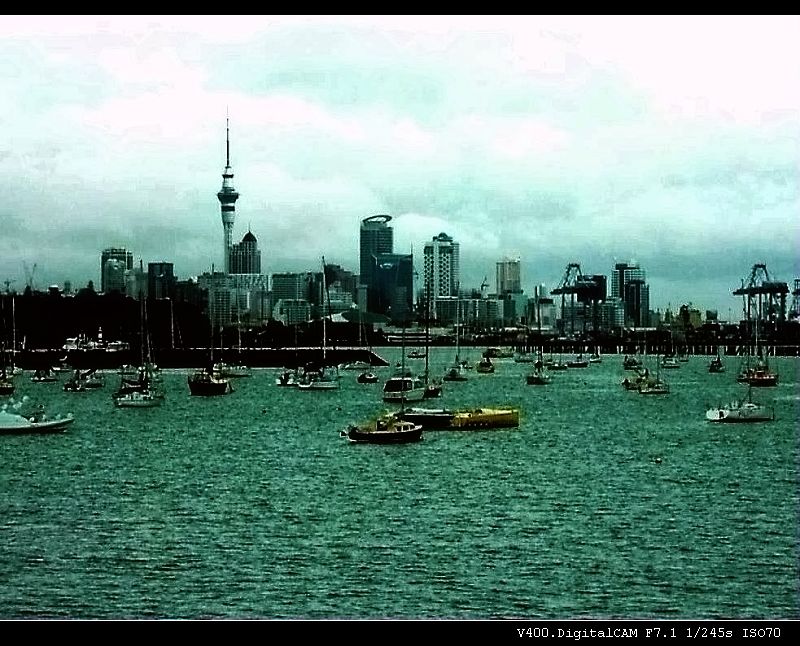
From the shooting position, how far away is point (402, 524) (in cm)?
2664

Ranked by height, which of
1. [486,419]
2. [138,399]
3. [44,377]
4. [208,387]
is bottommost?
[486,419]

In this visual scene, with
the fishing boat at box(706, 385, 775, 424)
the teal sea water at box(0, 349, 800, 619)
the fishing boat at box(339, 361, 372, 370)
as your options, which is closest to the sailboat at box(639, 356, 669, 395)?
the fishing boat at box(706, 385, 775, 424)

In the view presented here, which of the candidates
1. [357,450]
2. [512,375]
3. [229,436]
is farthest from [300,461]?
[512,375]

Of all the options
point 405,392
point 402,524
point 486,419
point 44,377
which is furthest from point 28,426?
point 44,377

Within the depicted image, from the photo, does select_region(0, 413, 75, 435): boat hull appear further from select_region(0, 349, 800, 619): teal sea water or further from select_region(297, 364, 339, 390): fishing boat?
select_region(297, 364, 339, 390): fishing boat

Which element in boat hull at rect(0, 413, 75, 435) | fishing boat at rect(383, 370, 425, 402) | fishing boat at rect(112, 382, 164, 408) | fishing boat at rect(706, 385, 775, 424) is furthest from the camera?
fishing boat at rect(383, 370, 425, 402)

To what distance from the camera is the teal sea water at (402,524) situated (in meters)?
19.8

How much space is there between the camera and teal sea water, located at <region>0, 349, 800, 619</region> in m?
19.8

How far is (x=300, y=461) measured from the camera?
39875 millimetres

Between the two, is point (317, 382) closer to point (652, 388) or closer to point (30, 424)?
point (652, 388)

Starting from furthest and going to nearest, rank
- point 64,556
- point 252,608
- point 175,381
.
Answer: point 175,381
point 64,556
point 252,608

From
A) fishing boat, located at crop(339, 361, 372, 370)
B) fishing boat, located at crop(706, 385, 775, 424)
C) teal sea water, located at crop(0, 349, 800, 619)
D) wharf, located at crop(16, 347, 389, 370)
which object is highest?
wharf, located at crop(16, 347, 389, 370)
